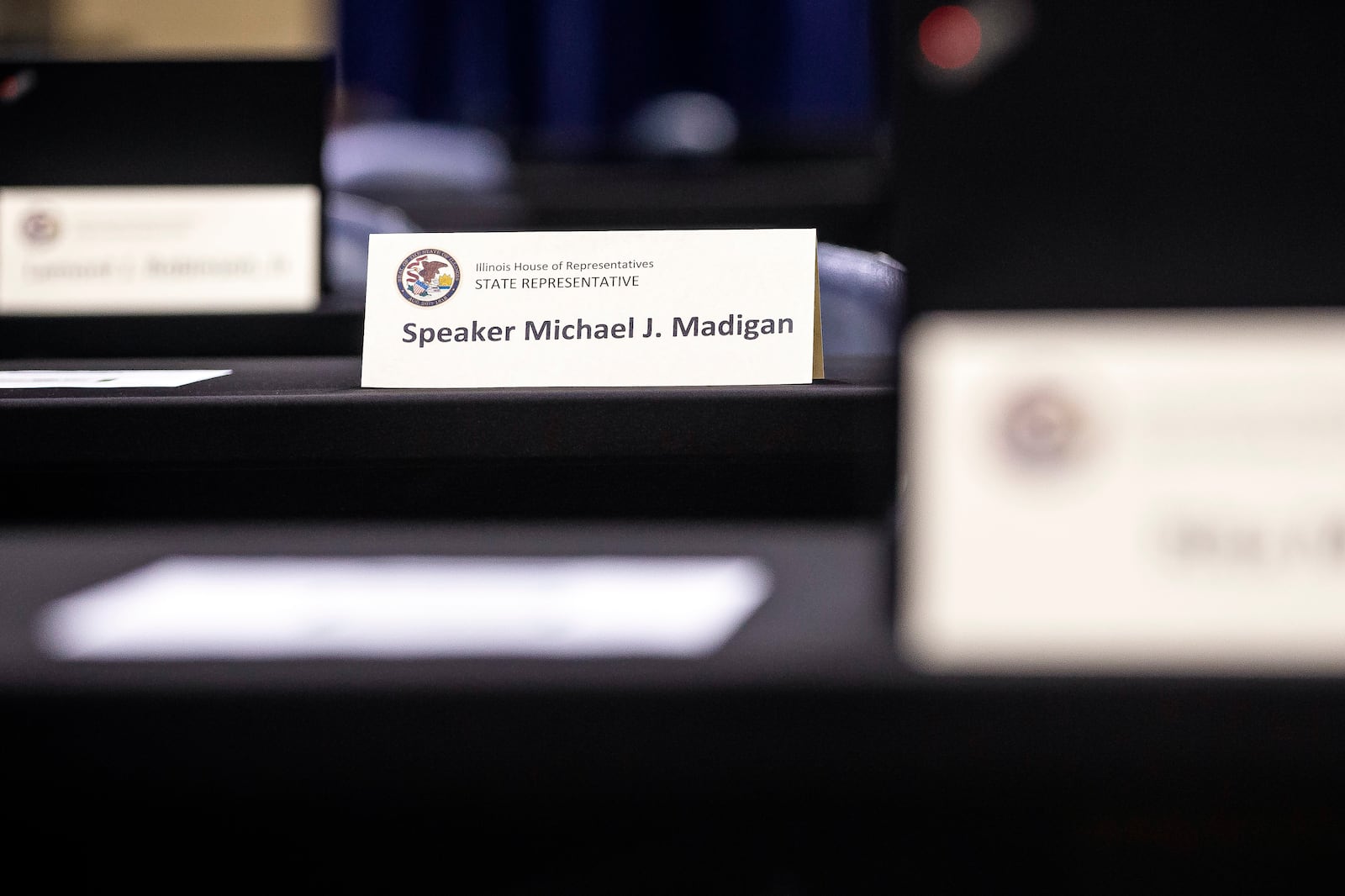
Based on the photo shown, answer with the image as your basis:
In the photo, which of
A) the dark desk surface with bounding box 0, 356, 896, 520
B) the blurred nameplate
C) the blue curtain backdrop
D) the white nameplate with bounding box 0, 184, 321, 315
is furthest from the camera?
the blue curtain backdrop

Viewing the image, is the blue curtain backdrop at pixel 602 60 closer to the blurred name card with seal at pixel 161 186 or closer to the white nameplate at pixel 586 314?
the blurred name card with seal at pixel 161 186

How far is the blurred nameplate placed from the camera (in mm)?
369

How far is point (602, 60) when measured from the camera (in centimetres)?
579

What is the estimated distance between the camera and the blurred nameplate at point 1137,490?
0.37 m

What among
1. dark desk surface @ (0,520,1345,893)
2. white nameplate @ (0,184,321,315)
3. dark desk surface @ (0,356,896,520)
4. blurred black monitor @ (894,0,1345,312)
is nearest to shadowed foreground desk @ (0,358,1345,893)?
dark desk surface @ (0,520,1345,893)

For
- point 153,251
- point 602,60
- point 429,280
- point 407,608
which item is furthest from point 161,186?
point 602,60

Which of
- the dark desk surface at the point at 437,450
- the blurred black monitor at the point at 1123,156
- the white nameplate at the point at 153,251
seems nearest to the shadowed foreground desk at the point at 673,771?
the blurred black monitor at the point at 1123,156

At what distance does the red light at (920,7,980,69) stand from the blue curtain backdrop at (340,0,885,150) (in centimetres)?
549

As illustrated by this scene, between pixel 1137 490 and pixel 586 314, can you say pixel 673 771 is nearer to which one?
pixel 1137 490

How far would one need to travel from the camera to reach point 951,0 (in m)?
0.38

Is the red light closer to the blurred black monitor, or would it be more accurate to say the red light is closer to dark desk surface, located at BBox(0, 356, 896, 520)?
the blurred black monitor

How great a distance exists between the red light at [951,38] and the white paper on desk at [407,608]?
0.70 feet

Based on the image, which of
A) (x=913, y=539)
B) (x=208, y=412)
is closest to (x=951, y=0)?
(x=913, y=539)

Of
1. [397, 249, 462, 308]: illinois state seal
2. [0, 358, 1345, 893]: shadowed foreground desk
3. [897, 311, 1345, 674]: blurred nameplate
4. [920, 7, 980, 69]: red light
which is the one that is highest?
[920, 7, 980, 69]: red light
